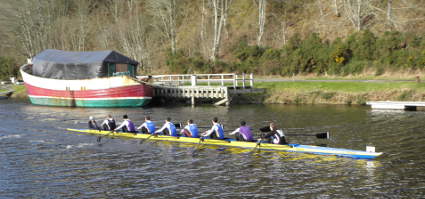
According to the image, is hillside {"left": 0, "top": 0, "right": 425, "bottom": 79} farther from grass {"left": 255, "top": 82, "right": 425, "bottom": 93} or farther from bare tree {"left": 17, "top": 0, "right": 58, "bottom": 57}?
grass {"left": 255, "top": 82, "right": 425, "bottom": 93}

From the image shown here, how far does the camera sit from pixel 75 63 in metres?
48.5

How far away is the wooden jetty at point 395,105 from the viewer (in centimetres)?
3673

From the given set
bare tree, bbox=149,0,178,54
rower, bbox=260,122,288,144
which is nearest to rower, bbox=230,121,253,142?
rower, bbox=260,122,288,144

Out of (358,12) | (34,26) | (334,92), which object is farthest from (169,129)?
(34,26)

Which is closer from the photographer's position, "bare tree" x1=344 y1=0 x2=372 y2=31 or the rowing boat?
the rowing boat

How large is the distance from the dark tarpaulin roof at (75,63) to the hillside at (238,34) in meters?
17.2

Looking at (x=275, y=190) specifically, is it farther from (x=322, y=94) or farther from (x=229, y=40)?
(x=229, y=40)

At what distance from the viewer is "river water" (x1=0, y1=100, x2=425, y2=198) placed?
54.9 feet

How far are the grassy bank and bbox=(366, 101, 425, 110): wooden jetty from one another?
2129 millimetres

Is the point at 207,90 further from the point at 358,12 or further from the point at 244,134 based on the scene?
the point at 358,12

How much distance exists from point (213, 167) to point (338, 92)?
25.9 meters

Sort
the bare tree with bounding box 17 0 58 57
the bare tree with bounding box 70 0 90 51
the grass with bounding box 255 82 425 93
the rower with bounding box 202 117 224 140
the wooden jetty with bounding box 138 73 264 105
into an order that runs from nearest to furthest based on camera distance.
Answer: the rower with bounding box 202 117 224 140 < the grass with bounding box 255 82 425 93 < the wooden jetty with bounding box 138 73 264 105 < the bare tree with bounding box 70 0 90 51 < the bare tree with bounding box 17 0 58 57

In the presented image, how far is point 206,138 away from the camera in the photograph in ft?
82.7

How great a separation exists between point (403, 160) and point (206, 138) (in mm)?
10309
